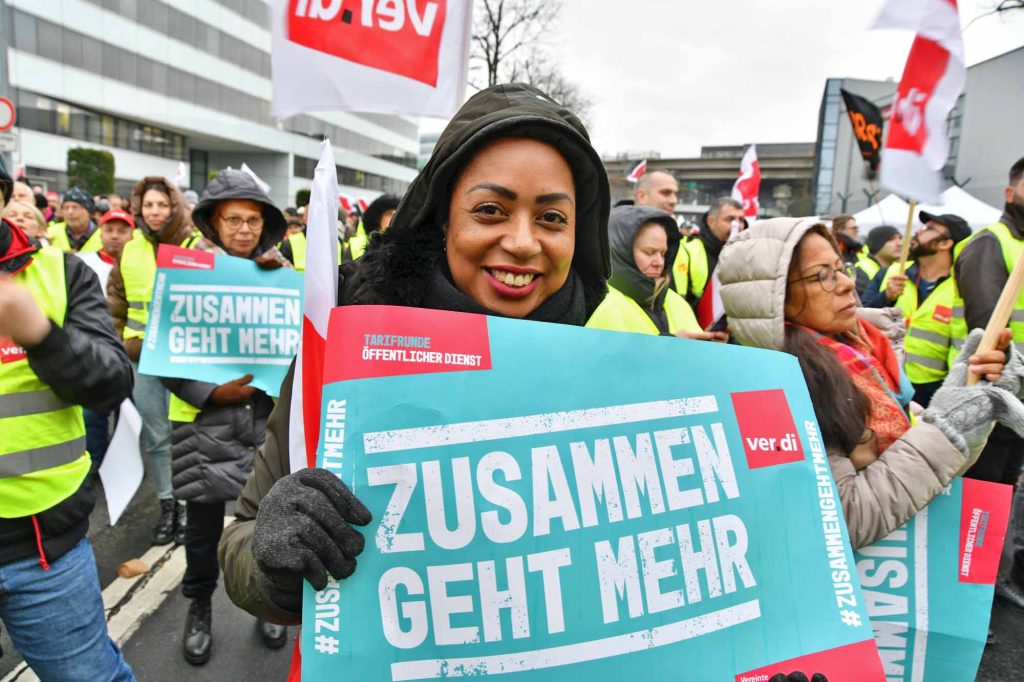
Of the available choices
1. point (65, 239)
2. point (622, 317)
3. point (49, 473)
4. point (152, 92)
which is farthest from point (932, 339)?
point (152, 92)

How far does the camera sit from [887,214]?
43.0 ft

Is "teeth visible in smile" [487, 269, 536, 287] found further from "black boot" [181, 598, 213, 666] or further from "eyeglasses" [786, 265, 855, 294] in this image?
"black boot" [181, 598, 213, 666]

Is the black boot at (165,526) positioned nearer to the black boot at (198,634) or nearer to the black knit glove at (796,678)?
the black boot at (198,634)

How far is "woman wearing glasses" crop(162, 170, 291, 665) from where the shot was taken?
10.2 ft

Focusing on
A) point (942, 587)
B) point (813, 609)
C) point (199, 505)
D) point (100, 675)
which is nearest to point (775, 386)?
point (813, 609)

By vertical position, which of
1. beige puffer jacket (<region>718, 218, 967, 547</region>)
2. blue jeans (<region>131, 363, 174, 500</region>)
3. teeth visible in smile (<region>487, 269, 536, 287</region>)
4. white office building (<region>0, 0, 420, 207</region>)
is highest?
white office building (<region>0, 0, 420, 207</region>)

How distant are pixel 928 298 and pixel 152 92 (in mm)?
Answer: 42990

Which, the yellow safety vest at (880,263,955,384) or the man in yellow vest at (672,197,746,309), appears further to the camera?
the man in yellow vest at (672,197,746,309)

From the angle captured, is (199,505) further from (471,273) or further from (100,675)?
(471,273)

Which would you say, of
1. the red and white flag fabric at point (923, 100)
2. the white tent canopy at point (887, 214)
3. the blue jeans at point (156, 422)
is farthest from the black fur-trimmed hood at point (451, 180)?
the white tent canopy at point (887, 214)

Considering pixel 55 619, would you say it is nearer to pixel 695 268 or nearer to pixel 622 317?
pixel 622 317

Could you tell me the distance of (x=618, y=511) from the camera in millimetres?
1111

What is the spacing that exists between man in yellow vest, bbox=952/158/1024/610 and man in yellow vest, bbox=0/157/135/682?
4.41 m

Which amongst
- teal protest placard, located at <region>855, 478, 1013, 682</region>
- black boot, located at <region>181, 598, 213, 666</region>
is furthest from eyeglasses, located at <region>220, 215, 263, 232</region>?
teal protest placard, located at <region>855, 478, 1013, 682</region>
